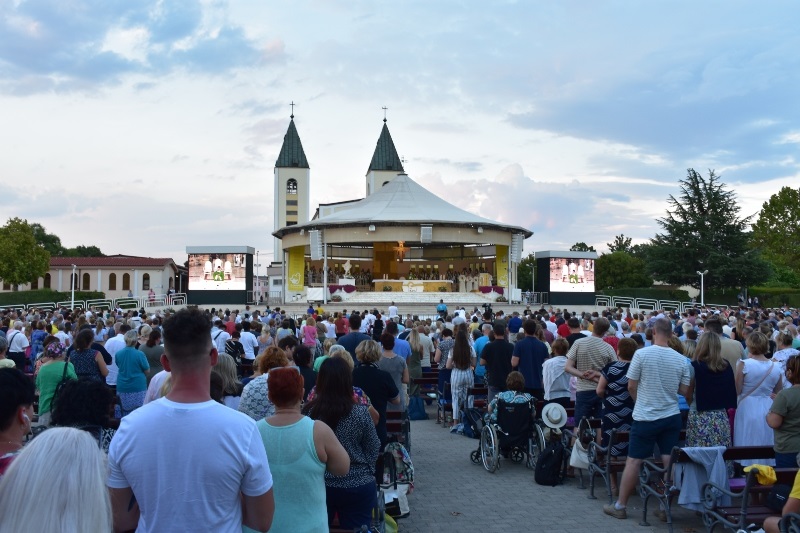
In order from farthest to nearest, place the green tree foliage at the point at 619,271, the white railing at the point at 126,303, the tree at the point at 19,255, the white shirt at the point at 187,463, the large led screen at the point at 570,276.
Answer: the green tree foliage at the point at 619,271, the tree at the point at 19,255, the large led screen at the point at 570,276, the white railing at the point at 126,303, the white shirt at the point at 187,463

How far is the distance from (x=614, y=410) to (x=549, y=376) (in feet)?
5.34

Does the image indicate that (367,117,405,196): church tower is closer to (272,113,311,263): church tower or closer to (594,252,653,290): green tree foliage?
(272,113,311,263): church tower

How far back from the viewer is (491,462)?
766cm

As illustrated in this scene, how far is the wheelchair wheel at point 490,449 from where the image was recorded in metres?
7.55

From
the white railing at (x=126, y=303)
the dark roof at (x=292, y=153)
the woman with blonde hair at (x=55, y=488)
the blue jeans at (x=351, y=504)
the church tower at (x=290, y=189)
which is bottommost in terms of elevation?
the blue jeans at (x=351, y=504)

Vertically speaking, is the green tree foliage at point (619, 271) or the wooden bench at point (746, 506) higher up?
the green tree foliage at point (619, 271)

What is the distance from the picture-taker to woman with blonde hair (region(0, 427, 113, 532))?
69.2 inches

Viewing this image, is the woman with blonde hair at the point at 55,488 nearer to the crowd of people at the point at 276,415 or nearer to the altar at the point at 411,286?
the crowd of people at the point at 276,415

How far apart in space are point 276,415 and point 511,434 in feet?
16.1

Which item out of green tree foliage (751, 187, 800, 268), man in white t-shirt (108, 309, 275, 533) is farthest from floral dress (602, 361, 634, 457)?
green tree foliage (751, 187, 800, 268)

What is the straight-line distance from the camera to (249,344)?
36.0 feet

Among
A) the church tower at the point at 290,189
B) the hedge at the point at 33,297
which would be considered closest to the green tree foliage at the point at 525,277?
the church tower at the point at 290,189

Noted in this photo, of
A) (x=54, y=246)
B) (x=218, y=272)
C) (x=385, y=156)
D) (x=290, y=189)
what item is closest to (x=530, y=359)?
(x=218, y=272)

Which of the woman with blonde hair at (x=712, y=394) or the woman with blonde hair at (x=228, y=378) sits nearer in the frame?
the woman with blonde hair at (x=228, y=378)
